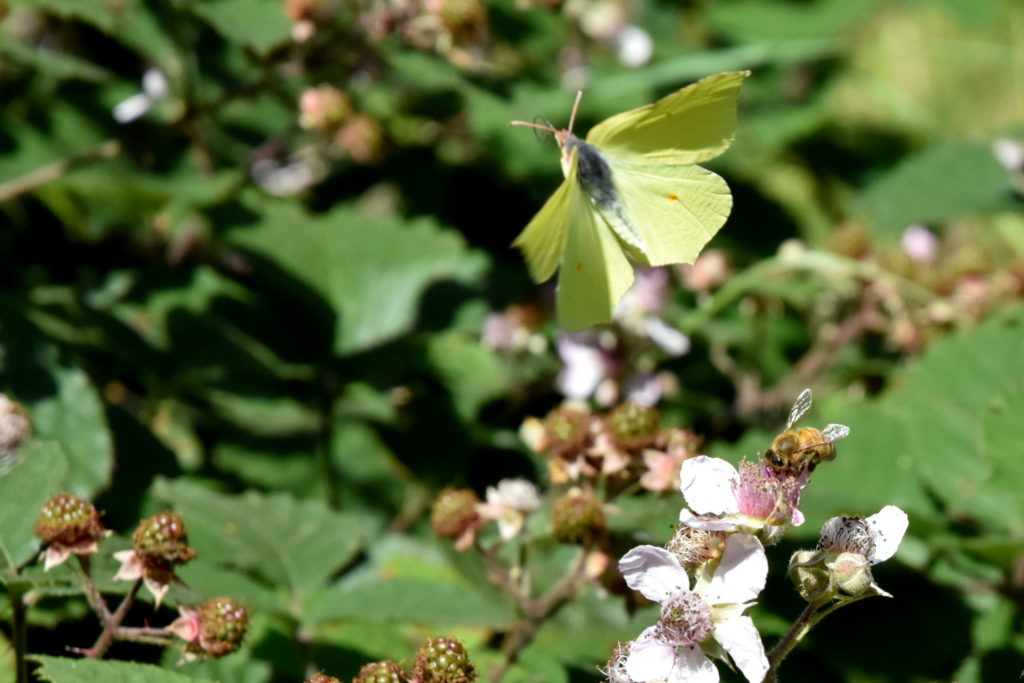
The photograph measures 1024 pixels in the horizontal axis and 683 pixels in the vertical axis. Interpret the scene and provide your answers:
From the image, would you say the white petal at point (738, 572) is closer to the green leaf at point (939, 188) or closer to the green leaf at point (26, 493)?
the green leaf at point (26, 493)

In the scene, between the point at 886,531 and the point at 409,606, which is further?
the point at 409,606

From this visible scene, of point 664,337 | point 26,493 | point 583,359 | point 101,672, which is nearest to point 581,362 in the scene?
point 583,359

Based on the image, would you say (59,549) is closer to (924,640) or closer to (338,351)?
(338,351)

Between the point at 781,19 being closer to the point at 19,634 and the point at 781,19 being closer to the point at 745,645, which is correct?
the point at 745,645

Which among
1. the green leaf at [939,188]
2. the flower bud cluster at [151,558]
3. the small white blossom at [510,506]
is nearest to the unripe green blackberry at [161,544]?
the flower bud cluster at [151,558]

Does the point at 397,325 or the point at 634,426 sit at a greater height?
the point at 397,325

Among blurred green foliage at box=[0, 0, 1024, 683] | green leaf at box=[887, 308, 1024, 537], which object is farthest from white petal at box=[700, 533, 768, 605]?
green leaf at box=[887, 308, 1024, 537]

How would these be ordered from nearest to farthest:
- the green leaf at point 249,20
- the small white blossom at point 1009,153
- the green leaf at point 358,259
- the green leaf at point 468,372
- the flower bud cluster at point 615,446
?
the flower bud cluster at point 615,446, the green leaf at point 249,20, the green leaf at point 358,259, the green leaf at point 468,372, the small white blossom at point 1009,153

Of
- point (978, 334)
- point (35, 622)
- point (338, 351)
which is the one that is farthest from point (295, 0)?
point (978, 334)
